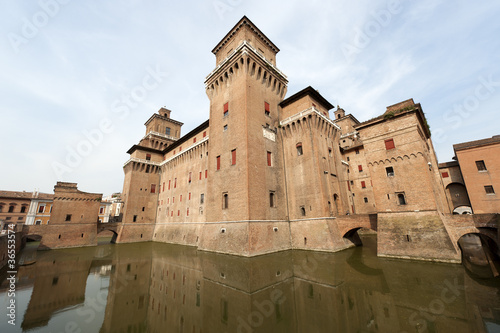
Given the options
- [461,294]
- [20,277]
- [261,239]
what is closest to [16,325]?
[20,277]

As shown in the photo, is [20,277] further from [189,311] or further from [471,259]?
[471,259]

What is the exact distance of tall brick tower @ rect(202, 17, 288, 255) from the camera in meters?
19.4

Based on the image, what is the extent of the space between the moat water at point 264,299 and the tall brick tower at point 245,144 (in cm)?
587

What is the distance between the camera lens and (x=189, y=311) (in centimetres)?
775

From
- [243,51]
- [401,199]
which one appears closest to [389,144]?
[401,199]

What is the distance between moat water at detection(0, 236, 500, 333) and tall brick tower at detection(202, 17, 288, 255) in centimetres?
587

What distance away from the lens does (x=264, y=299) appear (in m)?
8.37

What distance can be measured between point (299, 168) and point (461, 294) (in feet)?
50.8

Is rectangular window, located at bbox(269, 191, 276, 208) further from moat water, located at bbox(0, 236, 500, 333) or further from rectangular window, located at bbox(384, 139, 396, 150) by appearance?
rectangular window, located at bbox(384, 139, 396, 150)

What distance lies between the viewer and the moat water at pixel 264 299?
21.4 ft

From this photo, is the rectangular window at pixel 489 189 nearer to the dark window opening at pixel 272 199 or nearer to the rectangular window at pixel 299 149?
the rectangular window at pixel 299 149

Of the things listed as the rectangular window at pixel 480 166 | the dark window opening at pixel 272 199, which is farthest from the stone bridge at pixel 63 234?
the rectangular window at pixel 480 166

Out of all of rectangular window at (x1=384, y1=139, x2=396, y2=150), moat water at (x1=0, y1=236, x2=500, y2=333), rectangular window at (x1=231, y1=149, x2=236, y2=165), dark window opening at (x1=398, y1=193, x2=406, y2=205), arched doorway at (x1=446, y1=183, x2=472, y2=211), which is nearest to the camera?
moat water at (x1=0, y1=236, x2=500, y2=333)

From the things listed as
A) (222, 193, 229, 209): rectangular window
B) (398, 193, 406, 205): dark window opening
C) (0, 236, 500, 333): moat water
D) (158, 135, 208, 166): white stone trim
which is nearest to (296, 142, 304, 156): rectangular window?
(222, 193, 229, 209): rectangular window
